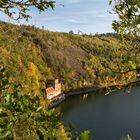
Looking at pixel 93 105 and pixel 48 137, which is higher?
pixel 48 137

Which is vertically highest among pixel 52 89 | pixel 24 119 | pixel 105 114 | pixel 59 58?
pixel 24 119

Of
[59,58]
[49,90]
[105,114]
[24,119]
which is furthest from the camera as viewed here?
Result: [59,58]

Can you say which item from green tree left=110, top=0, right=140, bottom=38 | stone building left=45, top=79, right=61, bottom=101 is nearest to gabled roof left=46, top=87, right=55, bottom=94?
stone building left=45, top=79, right=61, bottom=101

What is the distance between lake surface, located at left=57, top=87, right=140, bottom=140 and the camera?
168ft

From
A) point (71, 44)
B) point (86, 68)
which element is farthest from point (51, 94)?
point (71, 44)

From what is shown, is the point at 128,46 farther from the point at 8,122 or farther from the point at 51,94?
the point at 51,94

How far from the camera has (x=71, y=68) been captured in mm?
113000

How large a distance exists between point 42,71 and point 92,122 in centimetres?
4316

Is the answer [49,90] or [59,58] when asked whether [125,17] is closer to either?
[49,90]

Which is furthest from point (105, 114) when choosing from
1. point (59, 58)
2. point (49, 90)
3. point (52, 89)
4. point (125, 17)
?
point (125, 17)

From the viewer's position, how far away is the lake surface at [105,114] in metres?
51.2

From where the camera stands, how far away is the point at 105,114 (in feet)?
208

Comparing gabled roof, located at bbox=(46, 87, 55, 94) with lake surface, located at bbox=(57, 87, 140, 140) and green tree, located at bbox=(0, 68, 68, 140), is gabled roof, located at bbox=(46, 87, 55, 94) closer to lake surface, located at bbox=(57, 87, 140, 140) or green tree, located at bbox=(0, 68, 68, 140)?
lake surface, located at bbox=(57, 87, 140, 140)

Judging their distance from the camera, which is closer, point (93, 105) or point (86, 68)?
point (93, 105)
